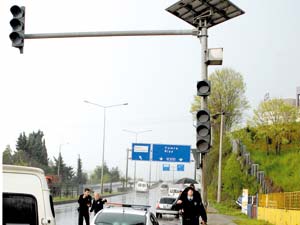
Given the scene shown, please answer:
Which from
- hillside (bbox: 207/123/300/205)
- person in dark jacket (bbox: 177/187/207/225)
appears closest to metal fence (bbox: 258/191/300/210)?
person in dark jacket (bbox: 177/187/207/225)

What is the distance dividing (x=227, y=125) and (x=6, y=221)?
195 ft

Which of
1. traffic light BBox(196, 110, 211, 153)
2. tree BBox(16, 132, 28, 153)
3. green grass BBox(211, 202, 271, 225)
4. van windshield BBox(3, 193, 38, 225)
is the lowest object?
green grass BBox(211, 202, 271, 225)

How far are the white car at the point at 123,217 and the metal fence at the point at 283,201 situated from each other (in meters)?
11.2

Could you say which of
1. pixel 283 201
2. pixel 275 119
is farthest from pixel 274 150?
pixel 283 201

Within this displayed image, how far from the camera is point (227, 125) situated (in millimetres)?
63250

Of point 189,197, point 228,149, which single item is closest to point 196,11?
point 189,197

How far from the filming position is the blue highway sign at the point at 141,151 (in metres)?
49.5

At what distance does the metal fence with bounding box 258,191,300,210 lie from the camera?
72.6ft

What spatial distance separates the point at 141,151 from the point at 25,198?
44984mm

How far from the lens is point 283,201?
24.6 metres

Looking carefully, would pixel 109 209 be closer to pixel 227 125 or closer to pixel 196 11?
pixel 196 11

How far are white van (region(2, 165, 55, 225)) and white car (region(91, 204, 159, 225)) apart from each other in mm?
6995

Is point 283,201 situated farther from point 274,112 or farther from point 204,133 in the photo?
point 274,112

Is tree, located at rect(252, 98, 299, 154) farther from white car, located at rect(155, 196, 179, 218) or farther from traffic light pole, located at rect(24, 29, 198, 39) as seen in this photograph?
traffic light pole, located at rect(24, 29, 198, 39)
